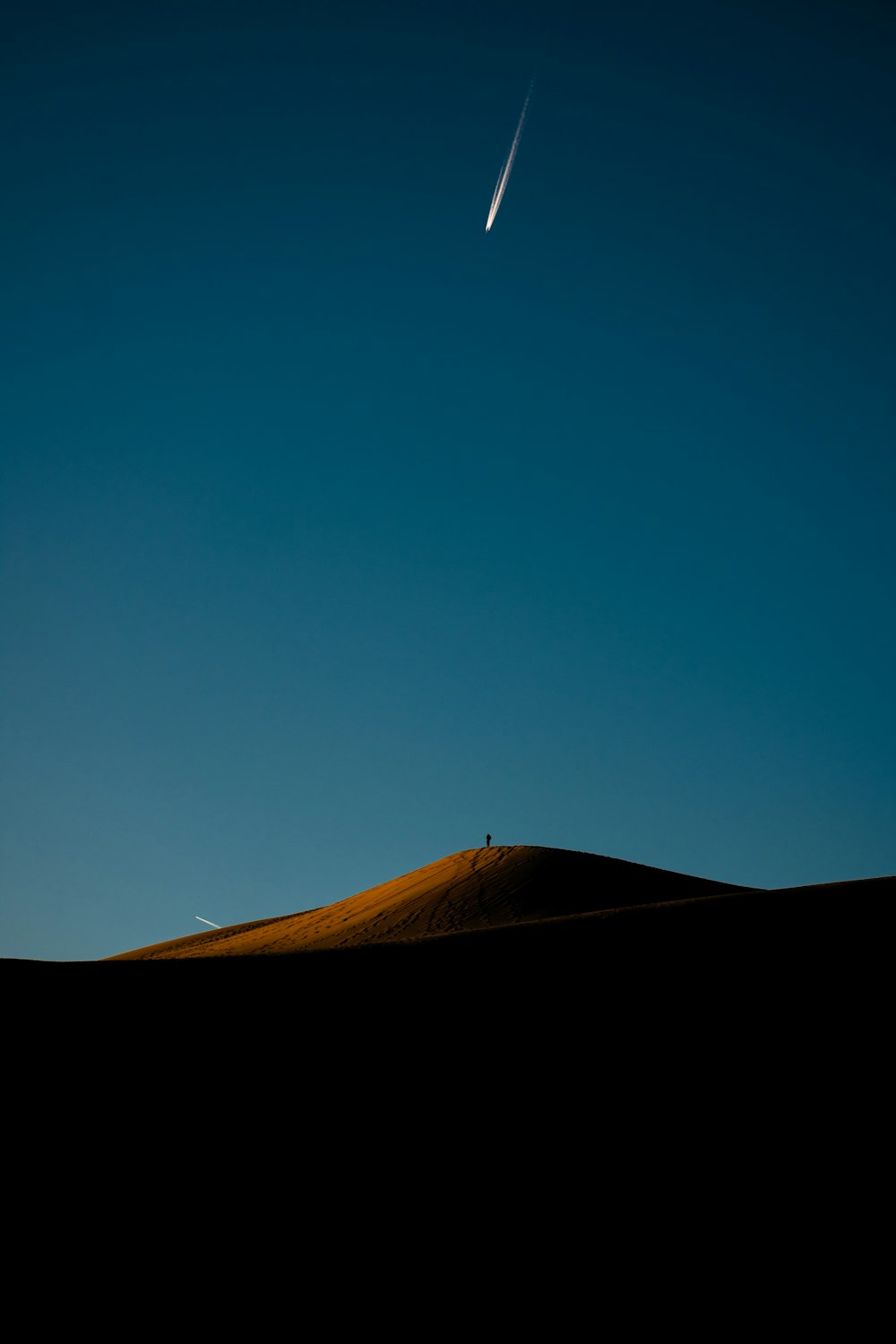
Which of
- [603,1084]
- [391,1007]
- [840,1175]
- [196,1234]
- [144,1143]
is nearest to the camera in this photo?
[196,1234]

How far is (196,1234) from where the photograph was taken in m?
5.96

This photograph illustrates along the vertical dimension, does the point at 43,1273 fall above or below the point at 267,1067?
below

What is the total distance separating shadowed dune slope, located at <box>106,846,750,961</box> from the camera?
26672 millimetres

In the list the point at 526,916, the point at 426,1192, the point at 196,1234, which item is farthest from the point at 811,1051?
the point at 526,916

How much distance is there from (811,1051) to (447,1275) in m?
4.41

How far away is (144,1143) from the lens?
278 inches

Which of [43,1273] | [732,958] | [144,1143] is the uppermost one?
[732,958]

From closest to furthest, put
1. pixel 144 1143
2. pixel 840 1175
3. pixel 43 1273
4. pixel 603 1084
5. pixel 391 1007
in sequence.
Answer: pixel 43 1273
pixel 840 1175
pixel 144 1143
pixel 603 1084
pixel 391 1007

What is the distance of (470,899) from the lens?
29.2m

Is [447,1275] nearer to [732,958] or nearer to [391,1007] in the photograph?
[391,1007]

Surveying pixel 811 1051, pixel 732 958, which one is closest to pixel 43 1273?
pixel 811 1051

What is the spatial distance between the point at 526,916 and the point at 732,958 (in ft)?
49.8

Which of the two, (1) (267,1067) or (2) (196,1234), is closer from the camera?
(2) (196,1234)

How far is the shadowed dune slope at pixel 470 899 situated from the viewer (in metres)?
26.7
